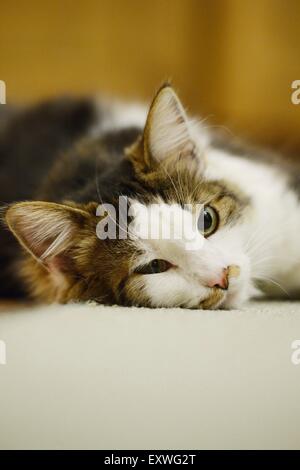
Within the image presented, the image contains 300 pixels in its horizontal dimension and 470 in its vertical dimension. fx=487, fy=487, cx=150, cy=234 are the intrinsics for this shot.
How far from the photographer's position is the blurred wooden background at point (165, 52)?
8.38 ft

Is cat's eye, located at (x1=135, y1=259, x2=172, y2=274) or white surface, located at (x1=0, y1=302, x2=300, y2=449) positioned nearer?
white surface, located at (x1=0, y1=302, x2=300, y2=449)

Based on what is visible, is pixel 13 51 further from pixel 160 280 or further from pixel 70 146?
pixel 160 280

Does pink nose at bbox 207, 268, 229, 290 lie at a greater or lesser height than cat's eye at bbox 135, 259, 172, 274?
lesser

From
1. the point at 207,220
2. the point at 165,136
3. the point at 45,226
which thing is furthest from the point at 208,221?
the point at 45,226

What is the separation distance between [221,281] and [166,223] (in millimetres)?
160

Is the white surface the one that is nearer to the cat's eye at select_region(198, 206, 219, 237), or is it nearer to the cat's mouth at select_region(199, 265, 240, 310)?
the cat's mouth at select_region(199, 265, 240, 310)

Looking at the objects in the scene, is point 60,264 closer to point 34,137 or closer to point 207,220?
point 207,220

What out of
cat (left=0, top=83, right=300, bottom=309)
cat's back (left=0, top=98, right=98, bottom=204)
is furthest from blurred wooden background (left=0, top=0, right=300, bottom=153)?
cat (left=0, top=83, right=300, bottom=309)

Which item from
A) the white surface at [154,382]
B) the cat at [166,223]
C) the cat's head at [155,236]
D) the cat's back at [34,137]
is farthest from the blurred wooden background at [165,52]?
the white surface at [154,382]

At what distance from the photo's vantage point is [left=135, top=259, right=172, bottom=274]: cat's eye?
1.00 meters

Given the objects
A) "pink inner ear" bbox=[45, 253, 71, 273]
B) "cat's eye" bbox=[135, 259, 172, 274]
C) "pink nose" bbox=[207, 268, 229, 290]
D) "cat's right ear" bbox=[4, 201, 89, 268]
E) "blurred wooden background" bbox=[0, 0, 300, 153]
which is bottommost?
"pink nose" bbox=[207, 268, 229, 290]

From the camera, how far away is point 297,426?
0.64 meters

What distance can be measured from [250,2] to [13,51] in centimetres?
129

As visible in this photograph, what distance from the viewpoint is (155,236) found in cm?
98
